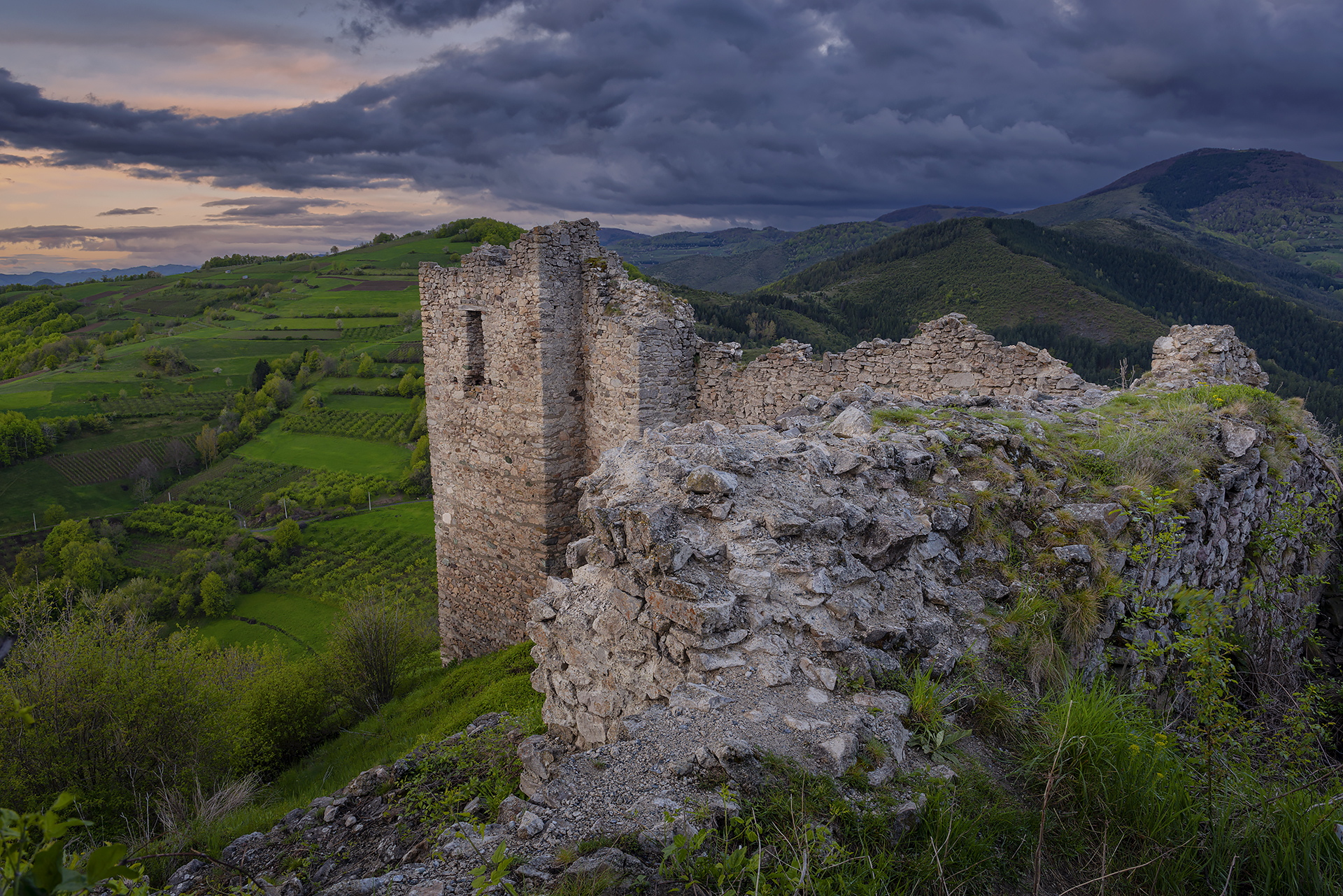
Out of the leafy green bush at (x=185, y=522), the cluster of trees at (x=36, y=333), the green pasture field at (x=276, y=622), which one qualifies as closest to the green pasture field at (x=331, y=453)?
the leafy green bush at (x=185, y=522)

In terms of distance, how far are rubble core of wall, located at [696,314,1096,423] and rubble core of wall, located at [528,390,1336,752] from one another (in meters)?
Result: 3.48

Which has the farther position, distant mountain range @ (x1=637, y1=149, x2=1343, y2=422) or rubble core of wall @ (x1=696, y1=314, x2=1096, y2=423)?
distant mountain range @ (x1=637, y1=149, x2=1343, y2=422)

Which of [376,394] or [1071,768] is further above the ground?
[1071,768]

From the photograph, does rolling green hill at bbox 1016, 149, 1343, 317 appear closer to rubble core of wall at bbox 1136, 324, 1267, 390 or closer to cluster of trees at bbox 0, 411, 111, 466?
rubble core of wall at bbox 1136, 324, 1267, 390

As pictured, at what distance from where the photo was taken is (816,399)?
313 inches

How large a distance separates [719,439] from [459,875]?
383 cm

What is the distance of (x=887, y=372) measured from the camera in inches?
404

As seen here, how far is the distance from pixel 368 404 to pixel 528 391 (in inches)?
2631

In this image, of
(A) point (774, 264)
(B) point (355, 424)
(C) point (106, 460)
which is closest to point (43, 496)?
(C) point (106, 460)

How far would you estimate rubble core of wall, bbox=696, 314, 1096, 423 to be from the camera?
31.7 ft

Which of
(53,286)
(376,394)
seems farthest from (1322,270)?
(53,286)

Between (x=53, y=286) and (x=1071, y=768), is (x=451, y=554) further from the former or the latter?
(x=53, y=286)

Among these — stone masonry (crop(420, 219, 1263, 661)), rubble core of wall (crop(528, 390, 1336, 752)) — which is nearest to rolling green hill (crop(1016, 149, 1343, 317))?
stone masonry (crop(420, 219, 1263, 661))

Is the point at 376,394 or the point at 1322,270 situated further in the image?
the point at 1322,270
